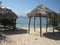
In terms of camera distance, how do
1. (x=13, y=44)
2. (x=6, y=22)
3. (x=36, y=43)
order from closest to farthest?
(x=13, y=44), (x=36, y=43), (x=6, y=22)

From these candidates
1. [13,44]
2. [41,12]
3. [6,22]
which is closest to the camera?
[13,44]

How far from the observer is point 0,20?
70.2ft

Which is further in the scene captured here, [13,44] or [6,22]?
[6,22]

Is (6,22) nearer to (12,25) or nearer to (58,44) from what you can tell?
(12,25)

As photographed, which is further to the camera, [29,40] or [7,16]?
[7,16]

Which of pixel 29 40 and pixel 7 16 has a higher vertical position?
pixel 7 16

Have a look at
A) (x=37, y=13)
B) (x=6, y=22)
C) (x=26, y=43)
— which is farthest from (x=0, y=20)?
(x=26, y=43)

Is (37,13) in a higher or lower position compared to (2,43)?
higher

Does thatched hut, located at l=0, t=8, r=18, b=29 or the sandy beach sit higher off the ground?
thatched hut, located at l=0, t=8, r=18, b=29

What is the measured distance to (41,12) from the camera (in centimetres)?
1488

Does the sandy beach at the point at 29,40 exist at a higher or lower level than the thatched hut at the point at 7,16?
lower

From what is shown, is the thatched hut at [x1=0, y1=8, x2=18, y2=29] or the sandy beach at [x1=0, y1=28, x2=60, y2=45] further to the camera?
the thatched hut at [x1=0, y1=8, x2=18, y2=29]

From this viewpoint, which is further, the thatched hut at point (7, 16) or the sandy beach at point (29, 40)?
the thatched hut at point (7, 16)

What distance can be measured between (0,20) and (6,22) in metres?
0.84
